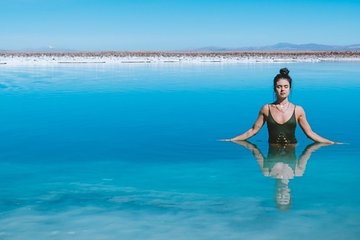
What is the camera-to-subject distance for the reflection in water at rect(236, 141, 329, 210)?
573 centimetres

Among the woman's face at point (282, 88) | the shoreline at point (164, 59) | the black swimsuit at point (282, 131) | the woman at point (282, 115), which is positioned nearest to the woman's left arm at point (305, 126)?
the woman at point (282, 115)

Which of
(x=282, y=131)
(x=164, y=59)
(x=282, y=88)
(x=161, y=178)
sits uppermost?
(x=282, y=88)

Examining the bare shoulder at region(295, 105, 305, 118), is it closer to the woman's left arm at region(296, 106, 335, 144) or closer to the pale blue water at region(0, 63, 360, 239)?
the woman's left arm at region(296, 106, 335, 144)

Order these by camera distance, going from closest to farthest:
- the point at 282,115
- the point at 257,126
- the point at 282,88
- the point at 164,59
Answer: the point at 282,88
the point at 282,115
the point at 257,126
the point at 164,59

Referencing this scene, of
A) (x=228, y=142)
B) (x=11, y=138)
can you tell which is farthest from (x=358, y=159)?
(x=11, y=138)

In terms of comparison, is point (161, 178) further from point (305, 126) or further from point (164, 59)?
point (164, 59)

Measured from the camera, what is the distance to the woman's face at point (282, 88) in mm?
7262

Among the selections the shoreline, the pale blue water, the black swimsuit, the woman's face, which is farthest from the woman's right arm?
the shoreline

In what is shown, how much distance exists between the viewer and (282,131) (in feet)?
26.0

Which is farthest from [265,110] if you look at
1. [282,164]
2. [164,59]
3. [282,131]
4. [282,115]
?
[164,59]

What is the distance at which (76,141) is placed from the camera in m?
8.94

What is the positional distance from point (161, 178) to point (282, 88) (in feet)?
6.98

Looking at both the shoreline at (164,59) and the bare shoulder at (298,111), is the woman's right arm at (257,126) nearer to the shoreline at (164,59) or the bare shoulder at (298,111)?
the bare shoulder at (298,111)

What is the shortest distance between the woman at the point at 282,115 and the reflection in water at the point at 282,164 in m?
0.17
